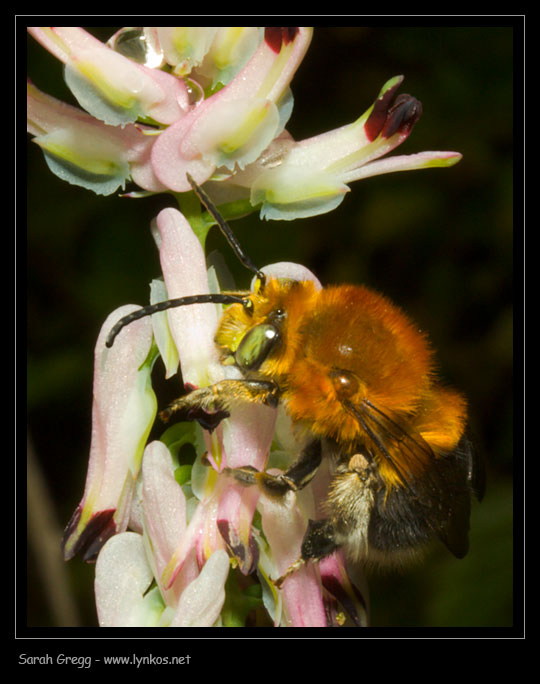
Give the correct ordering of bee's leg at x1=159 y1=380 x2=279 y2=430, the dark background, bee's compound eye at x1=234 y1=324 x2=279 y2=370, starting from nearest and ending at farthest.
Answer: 1. bee's leg at x1=159 y1=380 x2=279 y2=430
2. bee's compound eye at x1=234 y1=324 x2=279 y2=370
3. the dark background

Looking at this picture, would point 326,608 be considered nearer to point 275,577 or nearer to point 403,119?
point 275,577

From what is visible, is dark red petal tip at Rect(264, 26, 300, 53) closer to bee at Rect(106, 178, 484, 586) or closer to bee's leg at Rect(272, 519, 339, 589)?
bee at Rect(106, 178, 484, 586)

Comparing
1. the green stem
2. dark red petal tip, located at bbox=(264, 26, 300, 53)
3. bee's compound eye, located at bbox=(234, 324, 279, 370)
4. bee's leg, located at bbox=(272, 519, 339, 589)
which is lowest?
bee's leg, located at bbox=(272, 519, 339, 589)

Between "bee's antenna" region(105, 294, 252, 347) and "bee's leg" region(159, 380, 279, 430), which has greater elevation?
"bee's antenna" region(105, 294, 252, 347)

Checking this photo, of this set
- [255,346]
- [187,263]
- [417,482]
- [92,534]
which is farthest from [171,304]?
[417,482]

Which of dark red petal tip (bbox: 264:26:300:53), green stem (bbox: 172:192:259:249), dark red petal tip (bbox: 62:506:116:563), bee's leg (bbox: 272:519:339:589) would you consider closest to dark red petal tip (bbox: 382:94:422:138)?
dark red petal tip (bbox: 264:26:300:53)

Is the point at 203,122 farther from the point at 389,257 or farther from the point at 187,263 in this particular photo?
the point at 389,257

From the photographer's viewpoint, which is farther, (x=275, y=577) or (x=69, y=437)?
(x=69, y=437)

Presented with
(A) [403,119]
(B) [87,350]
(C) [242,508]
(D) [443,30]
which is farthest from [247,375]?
(D) [443,30]
